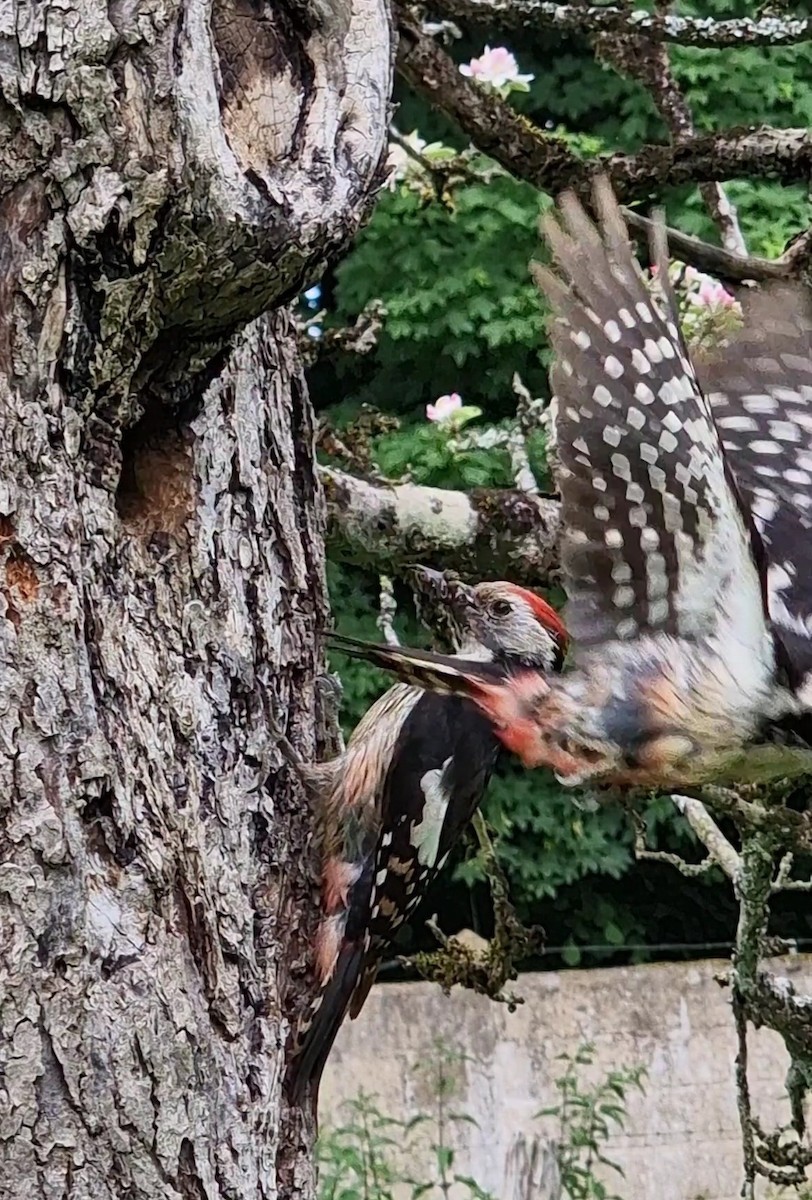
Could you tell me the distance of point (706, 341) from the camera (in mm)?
2229

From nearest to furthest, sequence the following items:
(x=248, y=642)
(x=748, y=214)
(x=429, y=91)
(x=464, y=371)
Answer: (x=248, y=642) → (x=429, y=91) → (x=748, y=214) → (x=464, y=371)

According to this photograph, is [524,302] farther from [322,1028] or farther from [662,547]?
[322,1028]

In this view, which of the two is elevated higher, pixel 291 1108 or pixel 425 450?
pixel 425 450

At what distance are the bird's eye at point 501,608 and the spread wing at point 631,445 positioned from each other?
0.45m

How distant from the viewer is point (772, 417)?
197cm

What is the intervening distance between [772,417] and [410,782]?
727mm

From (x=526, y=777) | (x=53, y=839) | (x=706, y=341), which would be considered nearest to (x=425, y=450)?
(x=526, y=777)

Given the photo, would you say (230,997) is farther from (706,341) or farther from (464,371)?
(464,371)

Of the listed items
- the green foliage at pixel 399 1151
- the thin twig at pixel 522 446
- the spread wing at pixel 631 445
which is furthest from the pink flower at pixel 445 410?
the green foliage at pixel 399 1151

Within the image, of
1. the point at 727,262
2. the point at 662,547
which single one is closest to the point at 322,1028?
the point at 662,547

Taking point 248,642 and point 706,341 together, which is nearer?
point 248,642

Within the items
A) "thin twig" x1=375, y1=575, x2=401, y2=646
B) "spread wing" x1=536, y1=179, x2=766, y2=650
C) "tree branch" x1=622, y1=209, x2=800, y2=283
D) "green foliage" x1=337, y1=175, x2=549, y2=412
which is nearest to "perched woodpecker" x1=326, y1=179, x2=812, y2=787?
"spread wing" x1=536, y1=179, x2=766, y2=650

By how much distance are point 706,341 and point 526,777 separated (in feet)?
13.8

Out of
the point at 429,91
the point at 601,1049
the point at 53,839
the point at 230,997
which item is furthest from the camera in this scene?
the point at 601,1049
